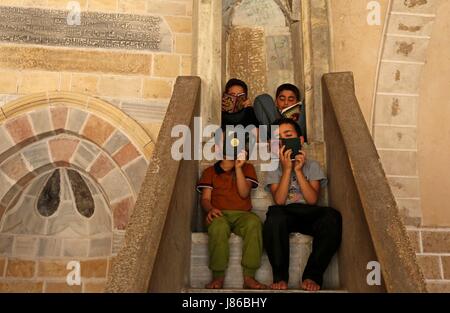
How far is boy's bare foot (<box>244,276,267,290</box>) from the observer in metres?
2.26

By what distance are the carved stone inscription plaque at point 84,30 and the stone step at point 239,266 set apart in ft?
7.31

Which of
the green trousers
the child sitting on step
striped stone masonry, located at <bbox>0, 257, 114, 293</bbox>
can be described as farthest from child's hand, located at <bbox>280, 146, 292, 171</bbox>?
striped stone masonry, located at <bbox>0, 257, 114, 293</bbox>

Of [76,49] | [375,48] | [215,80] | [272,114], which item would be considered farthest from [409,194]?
[76,49]

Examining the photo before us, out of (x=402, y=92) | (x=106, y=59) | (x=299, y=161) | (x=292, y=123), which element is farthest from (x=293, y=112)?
(x=106, y=59)

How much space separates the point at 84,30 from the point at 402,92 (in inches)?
106

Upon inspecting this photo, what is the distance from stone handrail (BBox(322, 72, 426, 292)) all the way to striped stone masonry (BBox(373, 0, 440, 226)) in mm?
1558

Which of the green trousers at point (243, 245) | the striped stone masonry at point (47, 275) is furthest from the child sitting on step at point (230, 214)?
the striped stone masonry at point (47, 275)

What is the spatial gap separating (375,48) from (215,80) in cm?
186

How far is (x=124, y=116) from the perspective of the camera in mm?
3977

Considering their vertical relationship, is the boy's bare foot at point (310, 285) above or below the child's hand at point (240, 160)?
below

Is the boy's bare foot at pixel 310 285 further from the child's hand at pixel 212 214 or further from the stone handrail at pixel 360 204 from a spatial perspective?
the child's hand at pixel 212 214

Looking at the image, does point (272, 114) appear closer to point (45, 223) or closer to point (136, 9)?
point (136, 9)

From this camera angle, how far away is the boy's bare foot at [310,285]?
223 cm

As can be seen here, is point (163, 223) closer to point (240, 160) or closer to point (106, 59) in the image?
point (240, 160)
